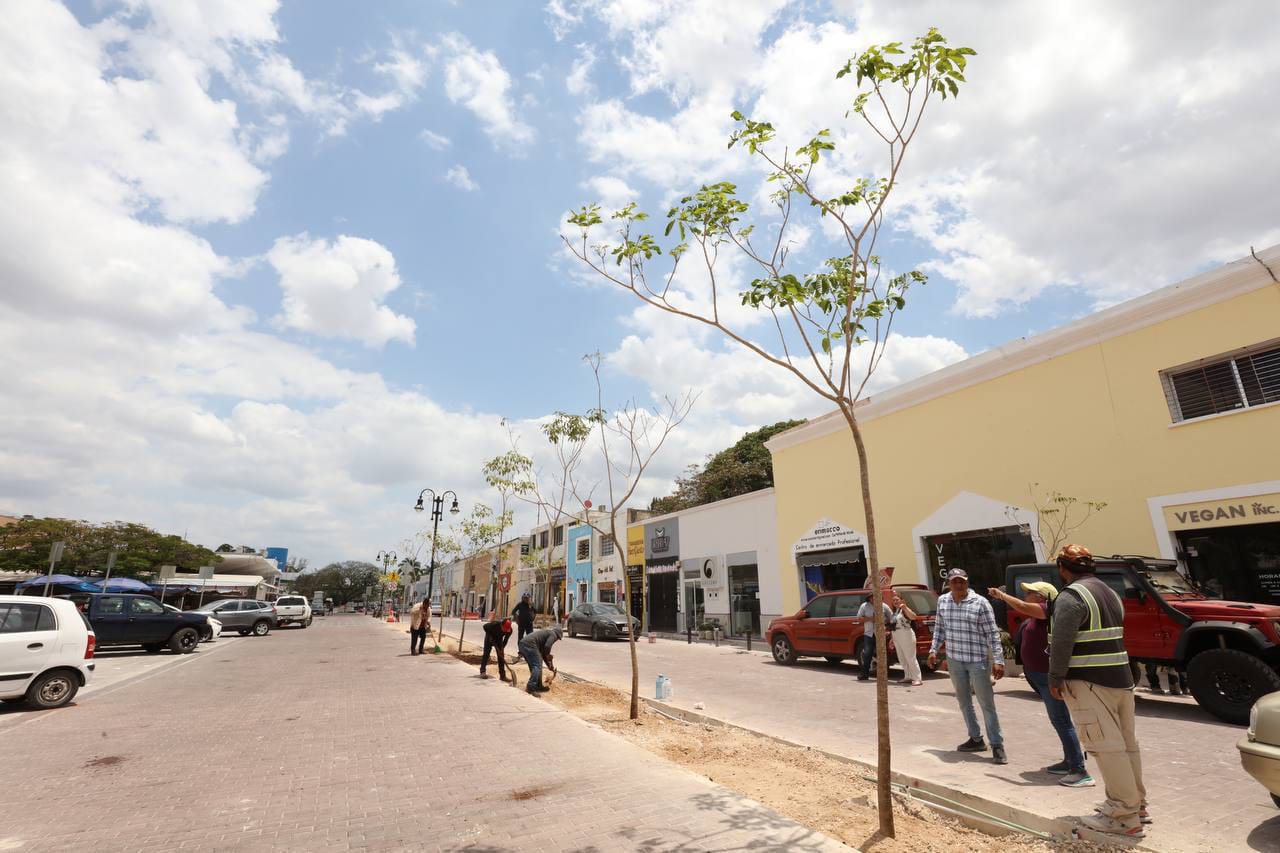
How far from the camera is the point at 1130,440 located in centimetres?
1299

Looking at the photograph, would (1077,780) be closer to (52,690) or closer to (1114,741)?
(1114,741)

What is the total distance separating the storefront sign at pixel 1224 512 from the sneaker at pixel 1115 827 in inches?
413

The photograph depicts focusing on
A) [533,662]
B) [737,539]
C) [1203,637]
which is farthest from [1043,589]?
[737,539]

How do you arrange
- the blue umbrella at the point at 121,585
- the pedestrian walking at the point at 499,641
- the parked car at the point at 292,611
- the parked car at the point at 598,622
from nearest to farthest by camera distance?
1. the pedestrian walking at the point at 499,641
2. the parked car at the point at 598,622
3. the blue umbrella at the point at 121,585
4. the parked car at the point at 292,611

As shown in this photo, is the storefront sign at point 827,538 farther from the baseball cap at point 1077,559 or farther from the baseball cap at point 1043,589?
the baseball cap at point 1077,559

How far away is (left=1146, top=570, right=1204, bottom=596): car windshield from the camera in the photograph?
28.9 feet

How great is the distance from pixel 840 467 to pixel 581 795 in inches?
681

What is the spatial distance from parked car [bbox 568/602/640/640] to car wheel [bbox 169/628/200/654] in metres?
12.9

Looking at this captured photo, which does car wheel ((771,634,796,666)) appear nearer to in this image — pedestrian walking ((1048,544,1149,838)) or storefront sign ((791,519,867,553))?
storefront sign ((791,519,867,553))

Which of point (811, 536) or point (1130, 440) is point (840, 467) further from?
point (1130, 440)

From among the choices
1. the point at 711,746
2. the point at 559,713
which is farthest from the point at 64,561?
the point at 711,746

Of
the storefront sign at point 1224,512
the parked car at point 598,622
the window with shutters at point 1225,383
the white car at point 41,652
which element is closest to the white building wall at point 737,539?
the parked car at point 598,622

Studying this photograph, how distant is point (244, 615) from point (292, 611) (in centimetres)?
697

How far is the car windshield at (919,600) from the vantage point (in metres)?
12.6
